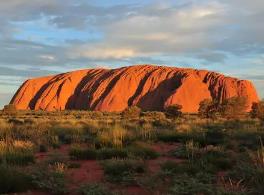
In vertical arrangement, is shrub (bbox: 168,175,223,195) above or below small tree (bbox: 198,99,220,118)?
below

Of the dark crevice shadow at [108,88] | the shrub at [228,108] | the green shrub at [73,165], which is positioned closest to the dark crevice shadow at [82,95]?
the dark crevice shadow at [108,88]

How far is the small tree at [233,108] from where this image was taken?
50.2 metres

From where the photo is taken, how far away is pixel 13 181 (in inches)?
313

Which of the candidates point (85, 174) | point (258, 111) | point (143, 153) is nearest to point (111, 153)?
point (143, 153)

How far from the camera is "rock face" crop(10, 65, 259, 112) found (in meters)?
102

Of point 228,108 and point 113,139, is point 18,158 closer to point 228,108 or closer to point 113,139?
point 113,139

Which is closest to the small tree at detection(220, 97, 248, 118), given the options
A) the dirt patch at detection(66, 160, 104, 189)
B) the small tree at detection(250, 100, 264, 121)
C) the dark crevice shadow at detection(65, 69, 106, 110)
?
the small tree at detection(250, 100, 264, 121)

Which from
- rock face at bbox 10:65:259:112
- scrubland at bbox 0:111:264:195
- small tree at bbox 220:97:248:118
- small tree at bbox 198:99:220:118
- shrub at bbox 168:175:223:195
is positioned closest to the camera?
shrub at bbox 168:175:223:195

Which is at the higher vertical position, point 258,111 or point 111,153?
point 258,111

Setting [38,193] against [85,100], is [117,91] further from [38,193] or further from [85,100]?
[38,193]

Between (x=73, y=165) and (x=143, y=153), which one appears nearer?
(x=73, y=165)

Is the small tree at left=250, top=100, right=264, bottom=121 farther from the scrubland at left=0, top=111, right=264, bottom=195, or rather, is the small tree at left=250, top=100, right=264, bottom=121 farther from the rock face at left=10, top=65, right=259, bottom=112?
the rock face at left=10, top=65, right=259, bottom=112

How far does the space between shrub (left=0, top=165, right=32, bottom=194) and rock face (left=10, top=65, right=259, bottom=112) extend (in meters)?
88.8

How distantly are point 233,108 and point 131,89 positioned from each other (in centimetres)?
6170
